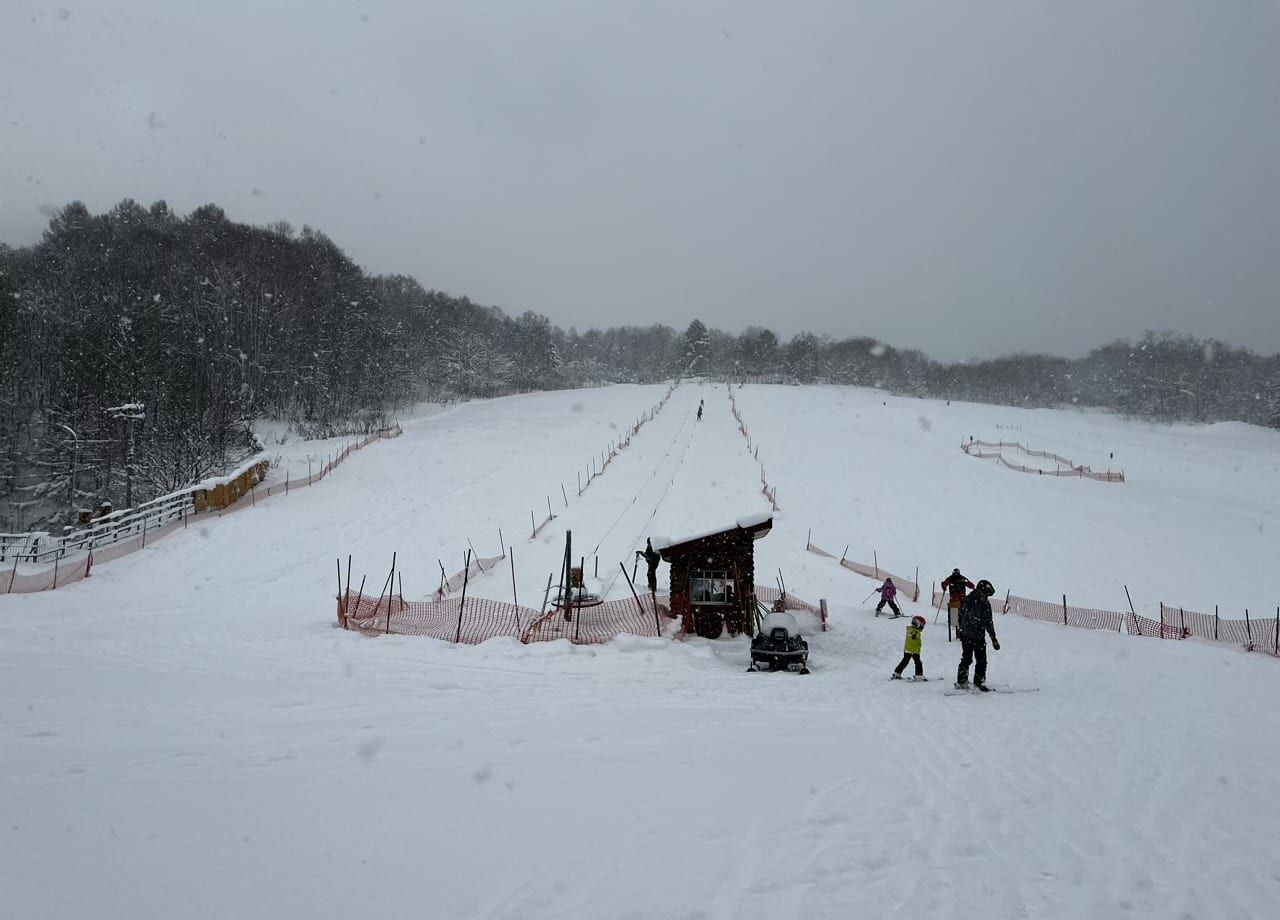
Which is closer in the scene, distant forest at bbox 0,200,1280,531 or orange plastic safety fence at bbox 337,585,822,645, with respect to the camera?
orange plastic safety fence at bbox 337,585,822,645

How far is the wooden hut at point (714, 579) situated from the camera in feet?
54.2

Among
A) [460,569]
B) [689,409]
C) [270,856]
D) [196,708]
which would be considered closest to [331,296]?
[689,409]

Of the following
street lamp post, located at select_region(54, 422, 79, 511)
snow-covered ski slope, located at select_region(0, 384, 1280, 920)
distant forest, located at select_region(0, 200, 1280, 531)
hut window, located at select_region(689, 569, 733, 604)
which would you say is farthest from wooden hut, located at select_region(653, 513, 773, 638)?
street lamp post, located at select_region(54, 422, 79, 511)

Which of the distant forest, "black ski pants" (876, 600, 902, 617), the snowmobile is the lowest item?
"black ski pants" (876, 600, 902, 617)

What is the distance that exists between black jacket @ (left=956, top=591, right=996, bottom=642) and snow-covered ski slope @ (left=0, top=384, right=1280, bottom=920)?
106cm

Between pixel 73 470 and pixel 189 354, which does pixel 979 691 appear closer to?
pixel 73 470

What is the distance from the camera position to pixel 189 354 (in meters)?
49.0

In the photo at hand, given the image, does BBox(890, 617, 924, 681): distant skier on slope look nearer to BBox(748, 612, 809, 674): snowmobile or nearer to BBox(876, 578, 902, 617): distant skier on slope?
BBox(748, 612, 809, 674): snowmobile

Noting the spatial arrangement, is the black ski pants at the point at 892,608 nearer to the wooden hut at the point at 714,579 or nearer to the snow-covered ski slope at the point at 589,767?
the snow-covered ski slope at the point at 589,767

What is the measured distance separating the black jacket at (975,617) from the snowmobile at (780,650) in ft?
10.4

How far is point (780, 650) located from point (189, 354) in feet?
170

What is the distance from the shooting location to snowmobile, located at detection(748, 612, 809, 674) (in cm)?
1362

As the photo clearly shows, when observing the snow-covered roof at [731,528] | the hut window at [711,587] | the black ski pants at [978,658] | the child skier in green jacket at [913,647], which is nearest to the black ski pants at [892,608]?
the snow-covered roof at [731,528]

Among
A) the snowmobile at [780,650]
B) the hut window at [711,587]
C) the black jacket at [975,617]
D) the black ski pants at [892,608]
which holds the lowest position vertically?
the black ski pants at [892,608]
